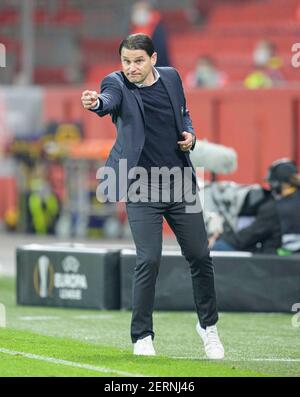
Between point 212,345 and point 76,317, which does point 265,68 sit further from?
point 212,345

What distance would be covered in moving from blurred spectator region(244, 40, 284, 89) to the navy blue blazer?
1245cm

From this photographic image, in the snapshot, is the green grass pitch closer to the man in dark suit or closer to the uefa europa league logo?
the uefa europa league logo

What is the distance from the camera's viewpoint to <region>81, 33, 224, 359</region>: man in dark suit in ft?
27.6

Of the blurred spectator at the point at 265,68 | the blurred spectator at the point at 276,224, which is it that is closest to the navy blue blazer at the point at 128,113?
the blurred spectator at the point at 276,224

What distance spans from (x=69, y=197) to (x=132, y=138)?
1315 cm

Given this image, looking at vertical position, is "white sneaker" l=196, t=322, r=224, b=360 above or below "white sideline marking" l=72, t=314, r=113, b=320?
above

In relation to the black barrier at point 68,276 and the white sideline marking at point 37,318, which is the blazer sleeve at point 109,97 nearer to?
the white sideline marking at point 37,318

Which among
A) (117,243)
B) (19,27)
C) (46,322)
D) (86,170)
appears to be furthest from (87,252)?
(19,27)

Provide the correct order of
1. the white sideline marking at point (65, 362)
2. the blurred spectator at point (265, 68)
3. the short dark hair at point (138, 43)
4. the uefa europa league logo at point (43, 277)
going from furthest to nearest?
1. the blurred spectator at point (265, 68)
2. the uefa europa league logo at point (43, 277)
3. the short dark hair at point (138, 43)
4. the white sideline marking at point (65, 362)

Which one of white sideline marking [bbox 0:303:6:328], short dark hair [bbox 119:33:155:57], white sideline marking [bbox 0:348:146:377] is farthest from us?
white sideline marking [bbox 0:303:6:328]

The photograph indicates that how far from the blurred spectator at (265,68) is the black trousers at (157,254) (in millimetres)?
12469

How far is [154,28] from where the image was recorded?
20.7 metres

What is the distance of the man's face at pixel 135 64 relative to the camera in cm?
838

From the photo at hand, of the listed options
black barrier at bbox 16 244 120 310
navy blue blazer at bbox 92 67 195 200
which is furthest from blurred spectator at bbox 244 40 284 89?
navy blue blazer at bbox 92 67 195 200
